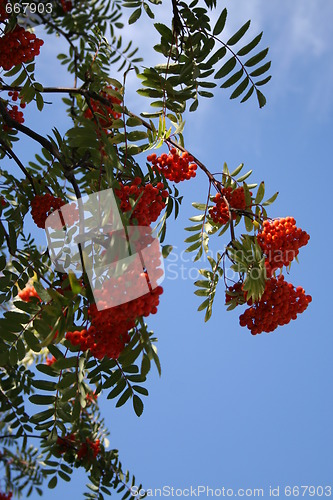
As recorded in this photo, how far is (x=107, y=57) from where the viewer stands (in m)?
3.62

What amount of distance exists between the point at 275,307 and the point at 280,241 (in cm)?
35

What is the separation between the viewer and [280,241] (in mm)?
2578

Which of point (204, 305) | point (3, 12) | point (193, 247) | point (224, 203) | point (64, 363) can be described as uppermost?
point (3, 12)

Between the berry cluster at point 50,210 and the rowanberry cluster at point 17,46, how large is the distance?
76cm

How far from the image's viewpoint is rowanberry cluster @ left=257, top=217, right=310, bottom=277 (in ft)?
8.46

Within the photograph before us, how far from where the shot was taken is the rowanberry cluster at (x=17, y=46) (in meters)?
2.72

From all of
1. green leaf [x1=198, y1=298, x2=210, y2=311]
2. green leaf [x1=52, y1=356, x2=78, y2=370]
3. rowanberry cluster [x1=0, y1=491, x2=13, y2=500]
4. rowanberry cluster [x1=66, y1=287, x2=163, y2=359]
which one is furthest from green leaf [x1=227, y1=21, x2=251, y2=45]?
rowanberry cluster [x1=0, y1=491, x2=13, y2=500]

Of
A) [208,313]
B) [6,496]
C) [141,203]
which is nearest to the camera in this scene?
[141,203]

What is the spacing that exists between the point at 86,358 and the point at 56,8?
8.15 ft

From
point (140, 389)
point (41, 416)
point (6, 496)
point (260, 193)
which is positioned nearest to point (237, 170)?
point (260, 193)

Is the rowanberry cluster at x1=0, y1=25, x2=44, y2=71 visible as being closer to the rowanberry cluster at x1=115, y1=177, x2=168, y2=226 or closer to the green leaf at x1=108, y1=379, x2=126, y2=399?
the rowanberry cluster at x1=115, y1=177, x2=168, y2=226

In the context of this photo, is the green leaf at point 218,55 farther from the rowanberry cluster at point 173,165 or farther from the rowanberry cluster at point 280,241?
the rowanberry cluster at point 280,241

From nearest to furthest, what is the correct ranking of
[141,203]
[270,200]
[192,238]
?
[141,203]
[270,200]
[192,238]

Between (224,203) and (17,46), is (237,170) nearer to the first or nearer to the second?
(224,203)
